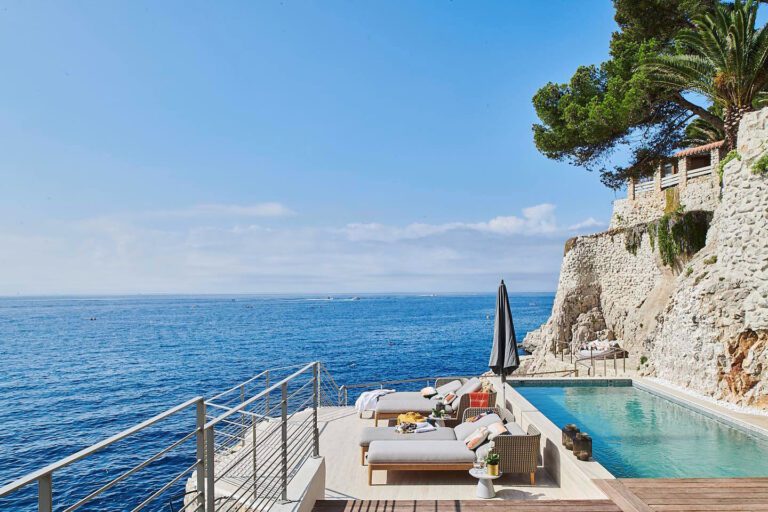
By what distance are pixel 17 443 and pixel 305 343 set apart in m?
36.1

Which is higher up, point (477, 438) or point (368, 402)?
point (477, 438)

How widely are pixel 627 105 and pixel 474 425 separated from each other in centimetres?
1465

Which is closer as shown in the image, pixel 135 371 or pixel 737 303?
pixel 737 303

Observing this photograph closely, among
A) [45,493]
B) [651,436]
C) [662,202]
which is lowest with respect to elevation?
[651,436]

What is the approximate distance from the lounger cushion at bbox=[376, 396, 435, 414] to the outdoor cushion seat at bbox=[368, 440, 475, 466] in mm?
2936

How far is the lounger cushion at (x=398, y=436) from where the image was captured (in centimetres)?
702

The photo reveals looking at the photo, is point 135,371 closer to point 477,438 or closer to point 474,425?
point 474,425

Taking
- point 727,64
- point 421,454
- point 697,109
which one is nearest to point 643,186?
point 697,109

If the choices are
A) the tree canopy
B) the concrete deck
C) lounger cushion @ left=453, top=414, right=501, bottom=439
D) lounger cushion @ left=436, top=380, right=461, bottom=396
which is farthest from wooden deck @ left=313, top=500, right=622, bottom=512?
the tree canopy

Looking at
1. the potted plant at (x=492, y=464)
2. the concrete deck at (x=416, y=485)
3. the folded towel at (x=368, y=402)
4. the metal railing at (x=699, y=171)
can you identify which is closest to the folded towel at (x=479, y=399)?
the folded towel at (x=368, y=402)

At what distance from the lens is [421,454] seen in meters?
6.27

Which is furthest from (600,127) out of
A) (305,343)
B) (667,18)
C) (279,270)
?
(279,270)

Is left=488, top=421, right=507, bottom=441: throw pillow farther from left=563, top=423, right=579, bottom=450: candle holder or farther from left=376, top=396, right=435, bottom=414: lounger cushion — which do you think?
left=376, top=396, right=435, bottom=414: lounger cushion

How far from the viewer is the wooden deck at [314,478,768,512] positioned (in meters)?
4.79
